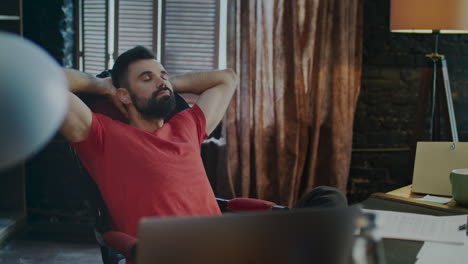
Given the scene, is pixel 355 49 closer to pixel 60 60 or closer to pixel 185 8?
pixel 185 8

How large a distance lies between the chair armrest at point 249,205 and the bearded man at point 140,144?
84 millimetres

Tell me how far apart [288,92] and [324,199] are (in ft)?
6.65

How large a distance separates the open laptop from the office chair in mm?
762

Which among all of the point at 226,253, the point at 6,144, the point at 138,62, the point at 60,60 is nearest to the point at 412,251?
the point at 226,253

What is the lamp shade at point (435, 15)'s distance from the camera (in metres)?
3.04

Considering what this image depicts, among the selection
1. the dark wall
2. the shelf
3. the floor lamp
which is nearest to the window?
the shelf

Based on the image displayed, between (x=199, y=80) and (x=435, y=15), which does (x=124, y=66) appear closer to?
(x=199, y=80)

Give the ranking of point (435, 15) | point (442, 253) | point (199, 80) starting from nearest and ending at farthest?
1. point (442, 253)
2. point (199, 80)
3. point (435, 15)

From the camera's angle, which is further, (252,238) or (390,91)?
(390,91)

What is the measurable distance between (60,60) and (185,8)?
0.86m

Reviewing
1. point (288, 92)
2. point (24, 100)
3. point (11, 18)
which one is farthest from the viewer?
point (288, 92)

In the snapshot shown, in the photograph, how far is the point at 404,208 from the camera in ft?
5.81

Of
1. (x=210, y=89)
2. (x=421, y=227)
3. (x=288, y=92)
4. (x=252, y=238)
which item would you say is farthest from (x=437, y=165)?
(x=288, y=92)

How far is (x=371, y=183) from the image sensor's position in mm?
3975
